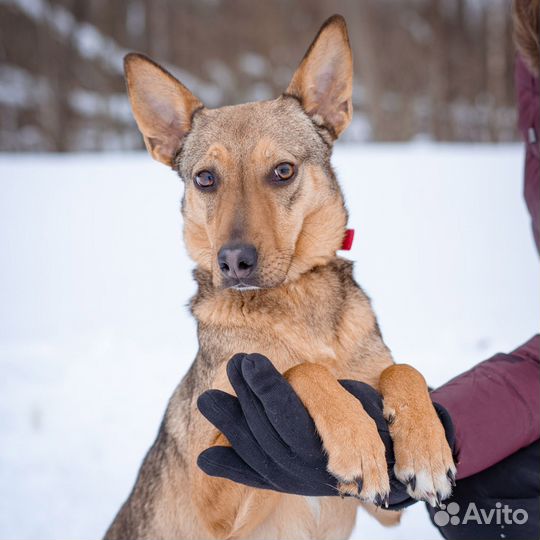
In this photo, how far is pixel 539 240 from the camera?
3.28m

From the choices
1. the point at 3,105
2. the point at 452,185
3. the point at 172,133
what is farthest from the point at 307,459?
the point at 3,105

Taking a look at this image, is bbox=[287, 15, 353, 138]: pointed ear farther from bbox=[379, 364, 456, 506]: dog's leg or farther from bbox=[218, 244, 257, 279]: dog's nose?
bbox=[379, 364, 456, 506]: dog's leg

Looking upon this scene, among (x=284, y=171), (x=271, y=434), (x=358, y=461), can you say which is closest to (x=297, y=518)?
(x=271, y=434)

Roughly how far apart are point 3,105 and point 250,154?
9.17 meters

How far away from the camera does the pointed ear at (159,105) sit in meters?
2.81

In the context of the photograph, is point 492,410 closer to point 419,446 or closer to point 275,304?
point 419,446

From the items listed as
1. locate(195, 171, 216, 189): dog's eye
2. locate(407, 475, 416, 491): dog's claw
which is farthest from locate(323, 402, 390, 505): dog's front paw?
locate(195, 171, 216, 189): dog's eye

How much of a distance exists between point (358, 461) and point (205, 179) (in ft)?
4.70

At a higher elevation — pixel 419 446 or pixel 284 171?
pixel 284 171

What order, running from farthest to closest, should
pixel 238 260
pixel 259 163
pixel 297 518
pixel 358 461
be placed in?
pixel 259 163 < pixel 297 518 < pixel 238 260 < pixel 358 461

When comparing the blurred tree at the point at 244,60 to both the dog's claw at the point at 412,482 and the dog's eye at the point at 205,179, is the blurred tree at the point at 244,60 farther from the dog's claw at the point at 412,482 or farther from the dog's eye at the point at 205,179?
the dog's claw at the point at 412,482

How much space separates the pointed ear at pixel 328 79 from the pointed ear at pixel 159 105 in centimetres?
55

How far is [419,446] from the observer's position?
2000 mm

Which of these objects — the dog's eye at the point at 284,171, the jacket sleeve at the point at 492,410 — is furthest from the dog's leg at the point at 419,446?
the dog's eye at the point at 284,171
